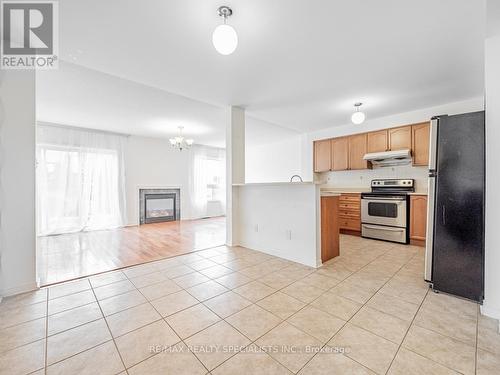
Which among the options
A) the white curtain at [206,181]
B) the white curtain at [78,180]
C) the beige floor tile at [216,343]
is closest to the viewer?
the beige floor tile at [216,343]

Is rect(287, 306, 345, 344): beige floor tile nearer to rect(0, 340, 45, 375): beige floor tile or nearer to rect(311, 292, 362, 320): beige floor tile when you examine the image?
rect(311, 292, 362, 320): beige floor tile

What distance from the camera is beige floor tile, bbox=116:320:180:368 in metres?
1.36

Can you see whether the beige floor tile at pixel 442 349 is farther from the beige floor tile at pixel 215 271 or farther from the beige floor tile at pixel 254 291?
the beige floor tile at pixel 215 271

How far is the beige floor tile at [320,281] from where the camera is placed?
90.7 inches

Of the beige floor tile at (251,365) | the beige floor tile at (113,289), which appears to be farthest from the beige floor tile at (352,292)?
the beige floor tile at (113,289)

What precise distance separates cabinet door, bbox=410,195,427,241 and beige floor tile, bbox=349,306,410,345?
9.22 feet

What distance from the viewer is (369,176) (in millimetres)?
5121

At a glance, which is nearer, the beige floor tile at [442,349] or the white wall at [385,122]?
the beige floor tile at [442,349]

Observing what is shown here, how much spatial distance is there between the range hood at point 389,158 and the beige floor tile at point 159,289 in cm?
451

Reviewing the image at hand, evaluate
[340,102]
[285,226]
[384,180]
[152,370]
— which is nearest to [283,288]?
[285,226]

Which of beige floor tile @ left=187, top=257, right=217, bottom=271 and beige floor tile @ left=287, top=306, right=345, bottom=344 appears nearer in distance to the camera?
beige floor tile @ left=287, top=306, right=345, bottom=344

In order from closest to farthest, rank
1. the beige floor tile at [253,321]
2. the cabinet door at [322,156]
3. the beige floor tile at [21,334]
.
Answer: the beige floor tile at [21,334], the beige floor tile at [253,321], the cabinet door at [322,156]

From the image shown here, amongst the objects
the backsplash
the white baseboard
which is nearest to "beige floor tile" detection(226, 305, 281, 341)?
the white baseboard

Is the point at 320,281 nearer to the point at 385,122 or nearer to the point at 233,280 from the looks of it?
the point at 233,280
